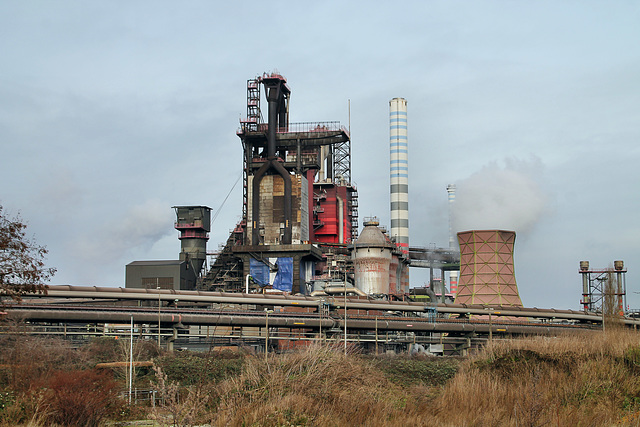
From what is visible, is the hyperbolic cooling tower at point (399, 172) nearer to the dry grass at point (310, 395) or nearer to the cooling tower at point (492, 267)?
the cooling tower at point (492, 267)

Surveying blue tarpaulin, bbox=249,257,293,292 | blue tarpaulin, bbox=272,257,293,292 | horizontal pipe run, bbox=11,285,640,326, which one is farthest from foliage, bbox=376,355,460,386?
blue tarpaulin, bbox=249,257,293,292

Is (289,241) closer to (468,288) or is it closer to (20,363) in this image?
(468,288)

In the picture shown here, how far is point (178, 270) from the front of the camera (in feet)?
283

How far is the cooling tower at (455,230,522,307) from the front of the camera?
60.8m

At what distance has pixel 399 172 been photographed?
10281 centimetres

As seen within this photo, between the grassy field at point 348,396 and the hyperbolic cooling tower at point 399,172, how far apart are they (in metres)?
76.6

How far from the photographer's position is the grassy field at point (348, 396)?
16812mm

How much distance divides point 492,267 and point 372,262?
29515mm

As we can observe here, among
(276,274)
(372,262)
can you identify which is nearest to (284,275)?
(276,274)

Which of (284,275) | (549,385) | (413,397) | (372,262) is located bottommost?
(413,397)

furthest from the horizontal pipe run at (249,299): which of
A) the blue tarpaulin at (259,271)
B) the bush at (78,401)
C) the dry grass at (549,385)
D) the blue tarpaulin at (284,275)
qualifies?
the bush at (78,401)

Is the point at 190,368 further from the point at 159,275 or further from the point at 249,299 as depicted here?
the point at 159,275

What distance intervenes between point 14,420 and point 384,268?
73421 mm

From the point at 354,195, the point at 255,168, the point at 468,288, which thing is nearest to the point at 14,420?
the point at 468,288
